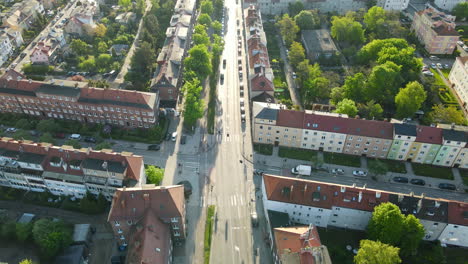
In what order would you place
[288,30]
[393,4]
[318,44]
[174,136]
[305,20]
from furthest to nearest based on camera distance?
[393,4], [305,20], [288,30], [318,44], [174,136]

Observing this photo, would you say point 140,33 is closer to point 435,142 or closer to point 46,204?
point 46,204

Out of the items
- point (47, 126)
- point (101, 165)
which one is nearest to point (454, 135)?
point (101, 165)

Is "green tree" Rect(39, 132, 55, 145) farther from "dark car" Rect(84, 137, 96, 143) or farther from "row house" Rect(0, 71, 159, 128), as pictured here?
"row house" Rect(0, 71, 159, 128)

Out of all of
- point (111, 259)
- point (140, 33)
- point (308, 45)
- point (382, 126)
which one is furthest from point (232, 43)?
point (111, 259)

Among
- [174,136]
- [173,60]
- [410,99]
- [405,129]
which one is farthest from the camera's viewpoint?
[173,60]

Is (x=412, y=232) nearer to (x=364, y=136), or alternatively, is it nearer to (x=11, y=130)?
(x=364, y=136)
